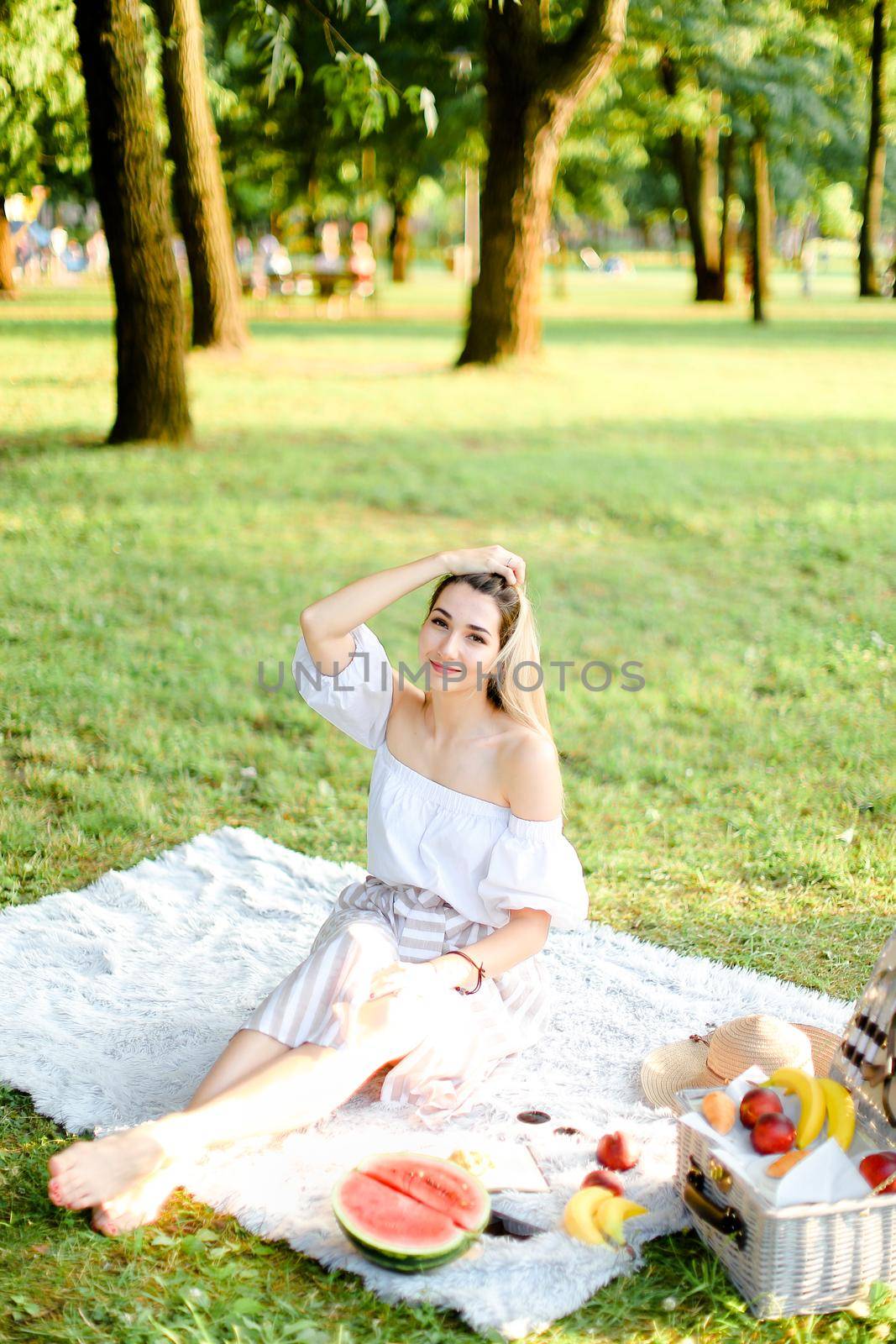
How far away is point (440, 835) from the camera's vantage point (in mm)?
3113

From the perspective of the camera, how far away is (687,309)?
27828mm

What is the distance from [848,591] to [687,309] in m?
22.2

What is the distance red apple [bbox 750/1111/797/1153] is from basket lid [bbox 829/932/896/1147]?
7.2 inches

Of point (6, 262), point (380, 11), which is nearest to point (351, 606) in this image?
point (380, 11)

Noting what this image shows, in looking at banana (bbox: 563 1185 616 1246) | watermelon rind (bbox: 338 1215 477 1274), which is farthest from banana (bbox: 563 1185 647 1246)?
watermelon rind (bbox: 338 1215 477 1274)

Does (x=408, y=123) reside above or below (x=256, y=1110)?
above

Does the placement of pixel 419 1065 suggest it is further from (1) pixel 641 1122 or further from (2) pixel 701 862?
(2) pixel 701 862

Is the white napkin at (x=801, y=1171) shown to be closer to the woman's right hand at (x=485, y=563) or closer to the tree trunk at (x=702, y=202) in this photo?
the woman's right hand at (x=485, y=563)

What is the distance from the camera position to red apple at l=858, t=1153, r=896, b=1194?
2.36 metres

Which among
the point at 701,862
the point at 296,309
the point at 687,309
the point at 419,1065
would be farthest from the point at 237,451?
the point at 687,309

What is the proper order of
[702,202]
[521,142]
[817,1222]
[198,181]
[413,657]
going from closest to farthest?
[817,1222] < [413,657] < [521,142] < [198,181] < [702,202]

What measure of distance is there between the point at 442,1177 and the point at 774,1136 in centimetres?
67

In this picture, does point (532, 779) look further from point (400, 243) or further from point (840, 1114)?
point (400, 243)

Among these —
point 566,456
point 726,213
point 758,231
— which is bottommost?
point 566,456
